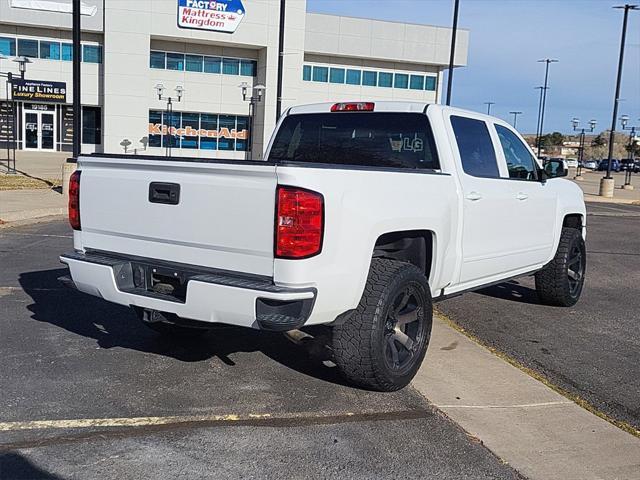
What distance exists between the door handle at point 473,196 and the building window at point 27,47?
1749 inches

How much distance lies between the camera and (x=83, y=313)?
668cm

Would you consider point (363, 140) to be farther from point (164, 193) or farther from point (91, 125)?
point (91, 125)

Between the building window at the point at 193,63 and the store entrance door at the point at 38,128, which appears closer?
the store entrance door at the point at 38,128

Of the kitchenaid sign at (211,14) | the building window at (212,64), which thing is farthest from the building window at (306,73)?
the kitchenaid sign at (211,14)

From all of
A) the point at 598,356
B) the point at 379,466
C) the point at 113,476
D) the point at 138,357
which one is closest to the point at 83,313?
the point at 138,357

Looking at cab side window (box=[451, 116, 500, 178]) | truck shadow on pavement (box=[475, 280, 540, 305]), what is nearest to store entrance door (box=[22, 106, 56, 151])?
truck shadow on pavement (box=[475, 280, 540, 305])

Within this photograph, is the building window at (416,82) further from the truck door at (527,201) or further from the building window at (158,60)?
the truck door at (527,201)

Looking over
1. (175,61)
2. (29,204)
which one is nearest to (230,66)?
(175,61)

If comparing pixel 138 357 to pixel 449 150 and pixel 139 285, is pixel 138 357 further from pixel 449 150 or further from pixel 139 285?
pixel 449 150

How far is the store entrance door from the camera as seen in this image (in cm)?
4625

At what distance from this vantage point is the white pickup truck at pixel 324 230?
402cm

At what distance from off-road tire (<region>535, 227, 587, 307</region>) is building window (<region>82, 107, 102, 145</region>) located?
4254cm

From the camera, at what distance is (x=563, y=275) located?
24.8ft

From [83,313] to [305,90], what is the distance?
47.1 metres
